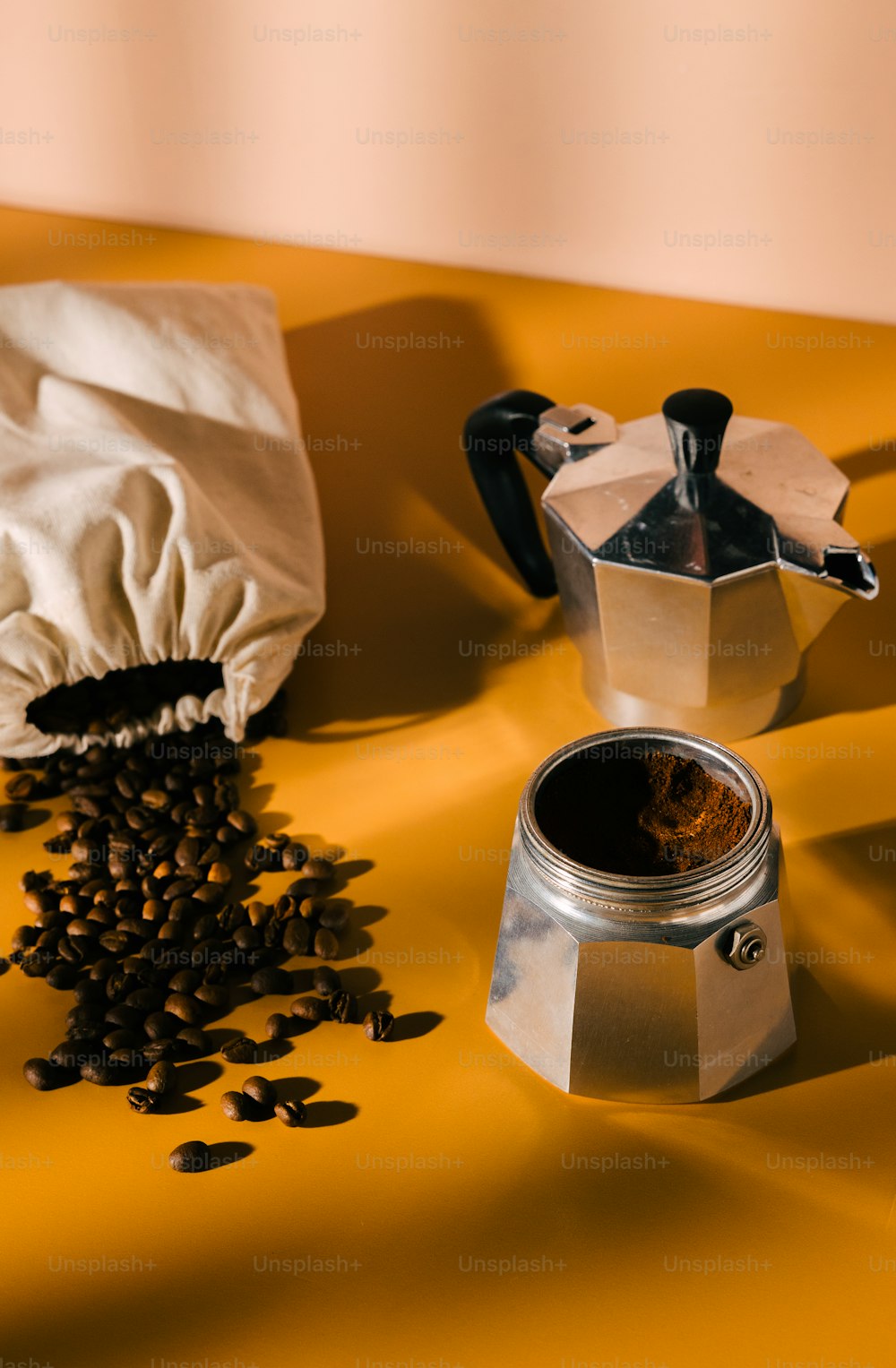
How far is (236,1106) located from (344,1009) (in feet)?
0.26

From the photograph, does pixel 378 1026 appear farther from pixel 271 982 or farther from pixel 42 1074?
pixel 42 1074

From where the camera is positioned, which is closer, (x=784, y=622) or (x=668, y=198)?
(x=784, y=622)

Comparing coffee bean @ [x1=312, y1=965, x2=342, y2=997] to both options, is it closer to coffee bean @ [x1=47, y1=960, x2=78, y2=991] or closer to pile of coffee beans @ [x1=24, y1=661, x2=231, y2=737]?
coffee bean @ [x1=47, y1=960, x2=78, y2=991]

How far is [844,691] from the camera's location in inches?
37.4

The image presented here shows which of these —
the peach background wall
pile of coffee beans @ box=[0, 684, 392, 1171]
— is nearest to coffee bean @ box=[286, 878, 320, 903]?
pile of coffee beans @ box=[0, 684, 392, 1171]

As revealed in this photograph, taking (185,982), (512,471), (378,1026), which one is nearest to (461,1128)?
(378,1026)

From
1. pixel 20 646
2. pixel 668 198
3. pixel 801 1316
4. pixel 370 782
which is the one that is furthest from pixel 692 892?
pixel 668 198

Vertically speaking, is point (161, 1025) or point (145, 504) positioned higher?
point (145, 504)

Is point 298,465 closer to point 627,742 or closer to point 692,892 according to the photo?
point 627,742

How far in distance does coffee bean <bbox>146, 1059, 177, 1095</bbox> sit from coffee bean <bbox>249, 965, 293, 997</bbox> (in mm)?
66

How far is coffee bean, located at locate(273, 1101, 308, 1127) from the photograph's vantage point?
0.70m

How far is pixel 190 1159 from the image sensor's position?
69 centimetres

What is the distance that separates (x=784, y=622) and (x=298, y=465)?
37 cm

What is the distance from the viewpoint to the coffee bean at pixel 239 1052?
0.74 meters
